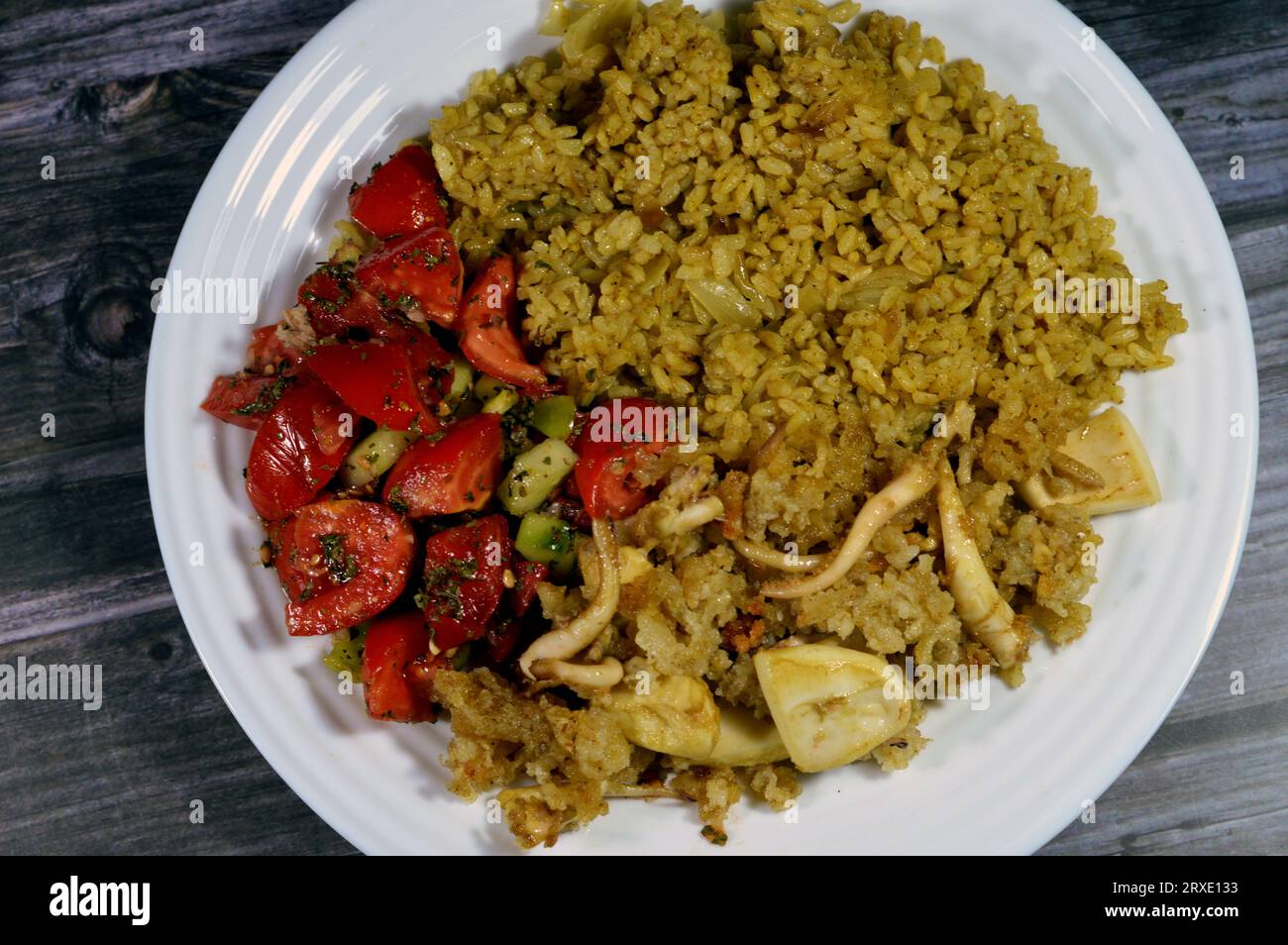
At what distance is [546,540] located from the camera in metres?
2.10

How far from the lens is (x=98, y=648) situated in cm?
271

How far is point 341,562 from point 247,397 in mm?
431

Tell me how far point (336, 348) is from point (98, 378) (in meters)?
1.13

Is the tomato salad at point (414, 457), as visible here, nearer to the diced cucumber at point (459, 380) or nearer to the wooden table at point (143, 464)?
the diced cucumber at point (459, 380)

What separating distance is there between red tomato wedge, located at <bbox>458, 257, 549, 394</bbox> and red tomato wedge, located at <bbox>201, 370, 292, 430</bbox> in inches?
16.8

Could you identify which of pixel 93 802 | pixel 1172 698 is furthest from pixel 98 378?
pixel 1172 698

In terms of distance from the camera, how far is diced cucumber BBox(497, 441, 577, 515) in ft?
6.79

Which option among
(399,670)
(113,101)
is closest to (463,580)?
(399,670)

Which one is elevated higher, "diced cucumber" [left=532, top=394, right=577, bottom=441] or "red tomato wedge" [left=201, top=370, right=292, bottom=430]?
"red tomato wedge" [left=201, top=370, right=292, bottom=430]

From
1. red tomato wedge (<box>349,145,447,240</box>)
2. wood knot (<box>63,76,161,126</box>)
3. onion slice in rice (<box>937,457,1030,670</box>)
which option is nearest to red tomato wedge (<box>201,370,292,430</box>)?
red tomato wedge (<box>349,145,447,240</box>)

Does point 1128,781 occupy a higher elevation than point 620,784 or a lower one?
lower

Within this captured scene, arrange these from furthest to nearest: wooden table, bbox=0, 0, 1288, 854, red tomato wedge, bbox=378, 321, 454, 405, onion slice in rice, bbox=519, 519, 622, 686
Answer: wooden table, bbox=0, 0, 1288, 854
red tomato wedge, bbox=378, 321, 454, 405
onion slice in rice, bbox=519, 519, 622, 686

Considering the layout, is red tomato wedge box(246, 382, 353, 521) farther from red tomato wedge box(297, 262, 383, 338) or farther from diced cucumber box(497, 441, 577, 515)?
diced cucumber box(497, 441, 577, 515)
